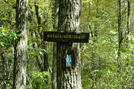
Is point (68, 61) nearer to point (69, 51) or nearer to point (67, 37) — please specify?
point (69, 51)

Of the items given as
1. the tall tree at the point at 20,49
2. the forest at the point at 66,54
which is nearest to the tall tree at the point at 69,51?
the forest at the point at 66,54

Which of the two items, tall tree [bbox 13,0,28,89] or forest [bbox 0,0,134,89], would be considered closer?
forest [bbox 0,0,134,89]

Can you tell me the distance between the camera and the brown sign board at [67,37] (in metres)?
2.56

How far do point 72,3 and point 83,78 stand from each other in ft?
16.7

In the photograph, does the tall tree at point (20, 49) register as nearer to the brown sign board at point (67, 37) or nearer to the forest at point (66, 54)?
the forest at point (66, 54)

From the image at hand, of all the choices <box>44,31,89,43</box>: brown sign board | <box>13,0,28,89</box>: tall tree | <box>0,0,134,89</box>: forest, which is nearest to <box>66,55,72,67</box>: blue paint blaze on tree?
<box>0,0,134,89</box>: forest

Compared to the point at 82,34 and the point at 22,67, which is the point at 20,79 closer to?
the point at 22,67

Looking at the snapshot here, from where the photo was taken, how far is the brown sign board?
2562mm

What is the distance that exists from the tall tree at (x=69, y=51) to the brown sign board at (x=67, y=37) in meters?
0.10

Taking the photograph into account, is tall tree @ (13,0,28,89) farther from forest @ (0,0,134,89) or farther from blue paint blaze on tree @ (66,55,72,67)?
blue paint blaze on tree @ (66,55,72,67)

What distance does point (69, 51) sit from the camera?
262 centimetres

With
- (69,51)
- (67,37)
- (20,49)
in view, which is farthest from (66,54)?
(20,49)

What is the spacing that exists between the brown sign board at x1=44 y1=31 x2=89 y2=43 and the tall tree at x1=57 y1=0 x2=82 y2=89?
10 cm

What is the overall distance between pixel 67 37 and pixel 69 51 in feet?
0.85
